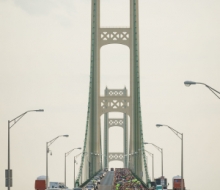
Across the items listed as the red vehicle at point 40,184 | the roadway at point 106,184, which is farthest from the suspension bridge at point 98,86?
the red vehicle at point 40,184

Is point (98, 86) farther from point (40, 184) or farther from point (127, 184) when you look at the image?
point (40, 184)

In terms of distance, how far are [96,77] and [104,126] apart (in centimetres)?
7584

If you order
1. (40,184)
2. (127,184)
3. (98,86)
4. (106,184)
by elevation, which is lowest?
(106,184)

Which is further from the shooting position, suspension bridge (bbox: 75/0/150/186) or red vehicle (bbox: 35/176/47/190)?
suspension bridge (bbox: 75/0/150/186)

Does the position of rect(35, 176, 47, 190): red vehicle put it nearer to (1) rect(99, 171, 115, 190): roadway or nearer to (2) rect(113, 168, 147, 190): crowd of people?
(2) rect(113, 168, 147, 190): crowd of people

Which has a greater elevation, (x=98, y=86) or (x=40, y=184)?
(x=98, y=86)

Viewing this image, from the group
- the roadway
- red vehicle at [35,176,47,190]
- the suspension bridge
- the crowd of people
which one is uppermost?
the suspension bridge

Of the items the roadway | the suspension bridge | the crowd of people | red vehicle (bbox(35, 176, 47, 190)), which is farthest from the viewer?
the suspension bridge

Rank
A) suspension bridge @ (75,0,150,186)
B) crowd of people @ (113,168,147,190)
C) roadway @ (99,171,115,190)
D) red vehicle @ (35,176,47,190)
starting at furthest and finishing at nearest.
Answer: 1. suspension bridge @ (75,0,150,186)
2. roadway @ (99,171,115,190)
3. crowd of people @ (113,168,147,190)
4. red vehicle @ (35,176,47,190)

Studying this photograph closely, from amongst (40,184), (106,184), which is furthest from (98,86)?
(40,184)

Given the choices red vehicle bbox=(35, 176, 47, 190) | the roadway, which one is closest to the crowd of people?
the roadway

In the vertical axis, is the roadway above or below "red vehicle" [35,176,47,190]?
below

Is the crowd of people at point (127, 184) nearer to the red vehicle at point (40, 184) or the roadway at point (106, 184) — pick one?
the roadway at point (106, 184)

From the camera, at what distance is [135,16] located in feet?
331
